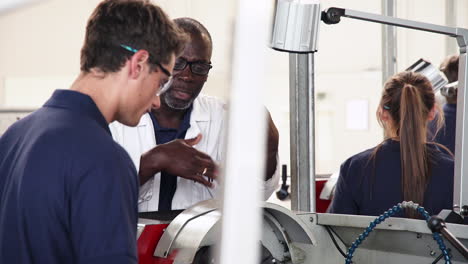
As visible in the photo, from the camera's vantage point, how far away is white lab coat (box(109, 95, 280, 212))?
5.36 feet

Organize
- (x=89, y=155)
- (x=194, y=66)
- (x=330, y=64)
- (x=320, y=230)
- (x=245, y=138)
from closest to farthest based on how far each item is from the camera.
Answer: (x=245, y=138) → (x=89, y=155) → (x=320, y=230) → (x=194, y=66) → (x=330, y=64)

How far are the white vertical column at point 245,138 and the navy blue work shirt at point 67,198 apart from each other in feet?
1.88

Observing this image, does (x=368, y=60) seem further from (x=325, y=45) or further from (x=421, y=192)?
(x=421, y=192)

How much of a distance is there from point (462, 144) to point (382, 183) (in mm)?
529

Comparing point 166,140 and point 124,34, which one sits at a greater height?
point 124,34

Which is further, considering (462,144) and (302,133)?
(302,133)

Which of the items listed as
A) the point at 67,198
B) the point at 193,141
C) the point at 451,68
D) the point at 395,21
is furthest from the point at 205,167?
the point at 451,68

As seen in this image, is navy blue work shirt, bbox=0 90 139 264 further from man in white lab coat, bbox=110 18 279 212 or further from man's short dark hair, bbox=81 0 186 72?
man in white lab coat, bbox=110 18 279 212

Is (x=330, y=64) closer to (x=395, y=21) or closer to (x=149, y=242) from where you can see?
(x=395, y=21)

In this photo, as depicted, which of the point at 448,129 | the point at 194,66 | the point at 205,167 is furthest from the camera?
the point at 448,129

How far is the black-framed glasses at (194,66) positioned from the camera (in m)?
1.67

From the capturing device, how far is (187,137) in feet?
5.70

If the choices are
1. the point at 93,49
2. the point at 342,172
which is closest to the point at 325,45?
the point at 342,172

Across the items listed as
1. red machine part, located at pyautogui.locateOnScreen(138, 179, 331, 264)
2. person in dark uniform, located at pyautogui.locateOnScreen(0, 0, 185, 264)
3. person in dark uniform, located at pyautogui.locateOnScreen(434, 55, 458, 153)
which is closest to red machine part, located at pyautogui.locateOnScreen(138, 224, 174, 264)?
red machine part, located at pyautogui.locateOnScreen(138, 179, 331, 264)
